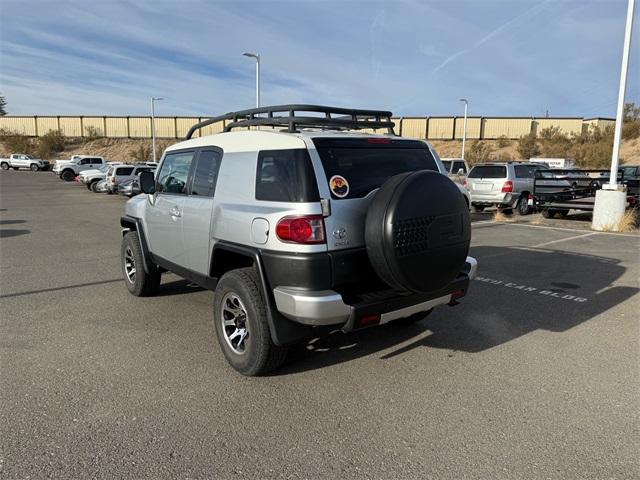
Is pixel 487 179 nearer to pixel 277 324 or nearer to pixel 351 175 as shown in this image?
pixel 351 175

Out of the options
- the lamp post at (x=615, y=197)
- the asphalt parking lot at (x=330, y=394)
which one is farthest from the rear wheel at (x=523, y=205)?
the asphalt parking lot at (x=330, y=394)

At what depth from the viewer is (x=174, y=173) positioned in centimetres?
506

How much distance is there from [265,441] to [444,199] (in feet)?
6.76

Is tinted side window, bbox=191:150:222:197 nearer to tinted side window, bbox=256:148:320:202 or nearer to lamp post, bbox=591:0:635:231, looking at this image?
tinted side window, bbox=256:148:320:202

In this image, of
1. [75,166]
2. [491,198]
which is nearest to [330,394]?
[491,198]

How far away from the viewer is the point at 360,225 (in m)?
3.49

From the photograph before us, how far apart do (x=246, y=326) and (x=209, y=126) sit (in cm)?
5393

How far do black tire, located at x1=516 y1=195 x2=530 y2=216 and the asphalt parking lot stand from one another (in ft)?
32.3

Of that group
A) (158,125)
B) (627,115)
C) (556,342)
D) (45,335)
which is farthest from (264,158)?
(158,125)

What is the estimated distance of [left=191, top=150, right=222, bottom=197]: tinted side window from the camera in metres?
4.23

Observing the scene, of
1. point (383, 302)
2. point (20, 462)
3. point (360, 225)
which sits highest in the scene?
point (360, 225)

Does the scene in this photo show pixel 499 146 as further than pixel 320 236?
Yes

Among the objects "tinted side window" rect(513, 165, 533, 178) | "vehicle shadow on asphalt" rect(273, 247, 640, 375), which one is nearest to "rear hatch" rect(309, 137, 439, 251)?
"vehicle shadow on asphalt" rect(273, 247, 640, 375)

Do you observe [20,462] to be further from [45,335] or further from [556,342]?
[556,342]
